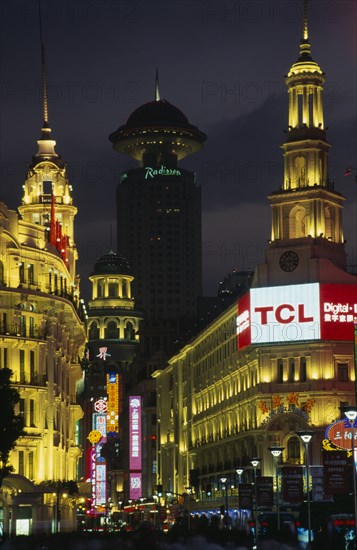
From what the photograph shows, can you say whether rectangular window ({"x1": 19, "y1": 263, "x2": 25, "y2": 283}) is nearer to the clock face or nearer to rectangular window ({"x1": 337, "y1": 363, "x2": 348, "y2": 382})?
the clock face

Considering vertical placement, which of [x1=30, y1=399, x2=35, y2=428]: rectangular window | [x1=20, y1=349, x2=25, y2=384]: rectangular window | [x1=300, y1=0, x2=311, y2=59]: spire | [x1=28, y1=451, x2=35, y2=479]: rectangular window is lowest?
[x1=28, y1=451, x2=35, y2=479]: rectangular window

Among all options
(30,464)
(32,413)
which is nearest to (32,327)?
(32,413)

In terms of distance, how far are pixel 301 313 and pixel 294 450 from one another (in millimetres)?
12937

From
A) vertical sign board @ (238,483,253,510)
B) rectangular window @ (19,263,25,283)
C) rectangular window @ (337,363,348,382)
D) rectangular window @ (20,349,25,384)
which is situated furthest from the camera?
rectangular window @ (337,363,348,382)

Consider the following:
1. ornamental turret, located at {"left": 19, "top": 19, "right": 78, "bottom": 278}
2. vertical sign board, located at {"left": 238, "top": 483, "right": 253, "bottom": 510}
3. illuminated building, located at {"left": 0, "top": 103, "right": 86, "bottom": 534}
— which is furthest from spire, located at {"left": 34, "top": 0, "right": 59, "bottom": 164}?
vertical sign board, located at {"left": 238, "top": 483, "right": 253, "bottom": 510}

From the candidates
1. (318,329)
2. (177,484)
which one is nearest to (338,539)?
(318,329)

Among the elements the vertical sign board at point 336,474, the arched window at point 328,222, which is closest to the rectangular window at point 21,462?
the arched window at point 328,222

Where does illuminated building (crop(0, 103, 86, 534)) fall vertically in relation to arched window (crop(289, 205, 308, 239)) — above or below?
below

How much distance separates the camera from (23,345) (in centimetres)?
11312

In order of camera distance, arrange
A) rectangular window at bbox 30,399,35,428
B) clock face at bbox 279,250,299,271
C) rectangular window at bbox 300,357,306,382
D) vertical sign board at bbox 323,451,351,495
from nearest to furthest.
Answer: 1. vertical sign board at bbox 323,451,351,495
2. rectangular window at bbox 30,399,35,428
3. rectangular window at bbox 300,357,306,382
4. clock face at bbox 279,250,299,271

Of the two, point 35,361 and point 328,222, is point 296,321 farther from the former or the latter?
point 35,361

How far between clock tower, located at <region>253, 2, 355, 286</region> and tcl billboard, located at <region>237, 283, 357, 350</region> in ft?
5.69

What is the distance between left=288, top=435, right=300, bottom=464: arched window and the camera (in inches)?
5310

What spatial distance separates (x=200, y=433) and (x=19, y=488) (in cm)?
6528
